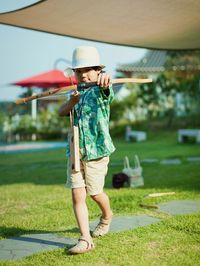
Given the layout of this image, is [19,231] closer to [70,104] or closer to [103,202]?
[103,202]

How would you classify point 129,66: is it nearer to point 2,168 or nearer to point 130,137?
point 130,137

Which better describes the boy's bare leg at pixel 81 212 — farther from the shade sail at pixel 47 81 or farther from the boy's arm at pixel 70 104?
the shade sail at pixel 47 81

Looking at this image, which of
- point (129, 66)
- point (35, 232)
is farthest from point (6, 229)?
point (129, 66)

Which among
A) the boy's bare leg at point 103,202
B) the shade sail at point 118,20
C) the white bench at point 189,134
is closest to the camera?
the boy's bare leg at point 103,202

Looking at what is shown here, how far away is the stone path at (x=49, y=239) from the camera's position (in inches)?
110

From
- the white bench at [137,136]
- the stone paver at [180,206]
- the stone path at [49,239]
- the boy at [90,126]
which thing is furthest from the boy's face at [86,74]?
the white bench at [137,136]

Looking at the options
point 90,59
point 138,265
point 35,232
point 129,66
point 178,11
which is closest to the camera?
point 138,265

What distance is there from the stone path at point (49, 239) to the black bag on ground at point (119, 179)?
1.35 m

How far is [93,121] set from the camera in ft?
9.47

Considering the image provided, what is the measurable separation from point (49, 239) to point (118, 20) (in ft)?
8.90

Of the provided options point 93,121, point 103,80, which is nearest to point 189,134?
point 93,121

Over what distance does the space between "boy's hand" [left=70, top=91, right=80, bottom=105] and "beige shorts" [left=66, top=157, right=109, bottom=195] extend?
387mm

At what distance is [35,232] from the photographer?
328cm

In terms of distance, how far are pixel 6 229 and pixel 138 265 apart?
133 centimetres
